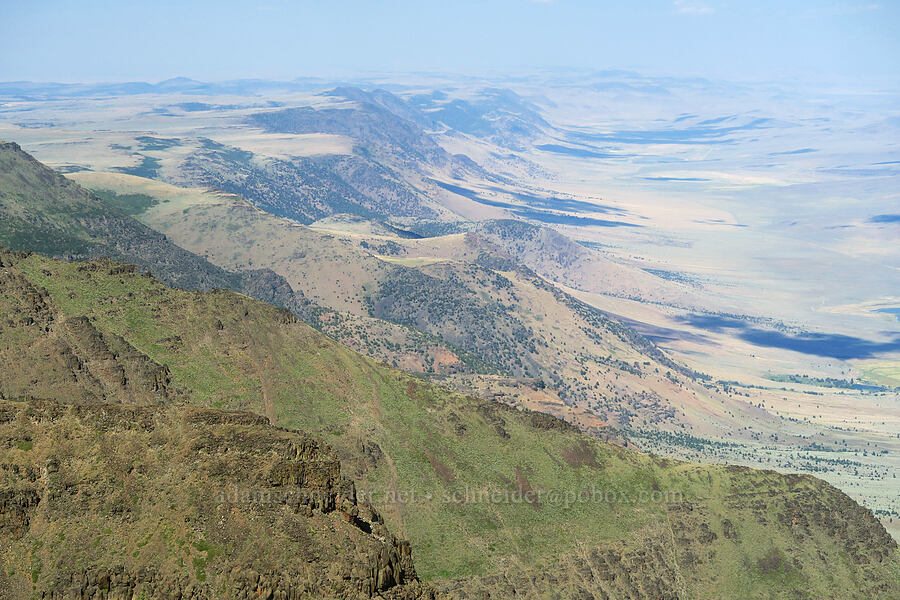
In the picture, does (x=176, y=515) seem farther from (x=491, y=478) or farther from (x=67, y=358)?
(x=491, y=478)

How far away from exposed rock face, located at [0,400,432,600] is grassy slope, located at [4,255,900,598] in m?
36.9

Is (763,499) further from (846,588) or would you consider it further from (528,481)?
(528,481)

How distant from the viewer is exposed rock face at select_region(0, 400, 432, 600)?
57.6 m

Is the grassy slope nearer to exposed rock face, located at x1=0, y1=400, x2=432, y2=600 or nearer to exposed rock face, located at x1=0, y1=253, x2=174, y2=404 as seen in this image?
exposed rock face, located at x1=0, y1=253, x2=174, y2=404

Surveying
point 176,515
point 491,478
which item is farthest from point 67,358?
point 491,478

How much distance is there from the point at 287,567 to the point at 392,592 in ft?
28.0

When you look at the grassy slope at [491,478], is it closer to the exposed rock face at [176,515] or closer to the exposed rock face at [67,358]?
the exposed rock face at [67,358]

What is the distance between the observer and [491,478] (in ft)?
383

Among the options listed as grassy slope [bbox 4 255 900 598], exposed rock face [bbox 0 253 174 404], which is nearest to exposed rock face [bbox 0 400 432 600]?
exposed rock face [bbox 0 253 174 404]

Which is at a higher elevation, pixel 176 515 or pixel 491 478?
pixel 176 515

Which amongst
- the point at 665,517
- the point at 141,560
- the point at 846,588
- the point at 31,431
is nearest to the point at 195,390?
the point at 31,431

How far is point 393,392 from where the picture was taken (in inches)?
5084

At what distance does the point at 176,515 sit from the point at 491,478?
202 feet

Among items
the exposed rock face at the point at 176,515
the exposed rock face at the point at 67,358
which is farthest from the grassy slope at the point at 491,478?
the exposed rock face at the point at 176,515
